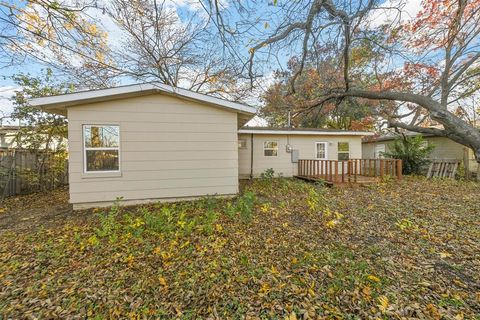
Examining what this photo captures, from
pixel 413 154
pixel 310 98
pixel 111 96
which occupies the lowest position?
pixel 413 154

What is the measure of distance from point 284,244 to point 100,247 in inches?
120

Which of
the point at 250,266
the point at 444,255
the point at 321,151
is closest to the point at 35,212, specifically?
the point at 250,266

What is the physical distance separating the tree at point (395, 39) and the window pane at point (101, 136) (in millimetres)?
3876

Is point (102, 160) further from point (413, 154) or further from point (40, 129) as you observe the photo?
point (413, 154)

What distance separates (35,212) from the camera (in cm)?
538

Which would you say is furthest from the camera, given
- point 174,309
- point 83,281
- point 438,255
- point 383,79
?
point 383,79

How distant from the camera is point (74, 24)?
164 inches

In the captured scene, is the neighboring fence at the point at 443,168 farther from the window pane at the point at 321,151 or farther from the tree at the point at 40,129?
the tree at the point at 40,129

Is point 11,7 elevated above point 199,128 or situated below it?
above

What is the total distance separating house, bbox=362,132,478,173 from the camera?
1152 cm

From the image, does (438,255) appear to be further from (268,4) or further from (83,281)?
(268,4)

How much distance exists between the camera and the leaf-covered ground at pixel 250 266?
2203 millimetres

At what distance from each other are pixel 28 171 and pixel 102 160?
4167 millimetres

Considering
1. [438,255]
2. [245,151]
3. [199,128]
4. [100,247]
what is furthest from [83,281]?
[245,151]
